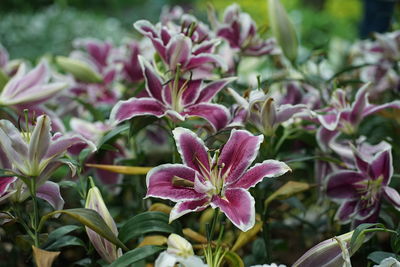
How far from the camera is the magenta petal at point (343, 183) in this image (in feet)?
2.43

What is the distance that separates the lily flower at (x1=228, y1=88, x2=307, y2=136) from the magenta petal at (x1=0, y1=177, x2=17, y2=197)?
0.25 metres

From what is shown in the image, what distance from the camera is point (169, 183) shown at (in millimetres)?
590

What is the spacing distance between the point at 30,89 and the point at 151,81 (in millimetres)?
206

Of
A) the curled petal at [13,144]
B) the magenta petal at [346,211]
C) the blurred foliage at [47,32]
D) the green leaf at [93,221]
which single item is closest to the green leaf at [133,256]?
the green leaf at [93,221]

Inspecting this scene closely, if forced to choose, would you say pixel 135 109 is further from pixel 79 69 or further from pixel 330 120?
pixel 79 69

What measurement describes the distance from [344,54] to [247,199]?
112cm

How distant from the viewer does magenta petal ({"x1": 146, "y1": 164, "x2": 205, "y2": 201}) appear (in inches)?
22.8

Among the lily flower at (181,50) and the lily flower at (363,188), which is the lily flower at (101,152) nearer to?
the lily flower at (181,50)

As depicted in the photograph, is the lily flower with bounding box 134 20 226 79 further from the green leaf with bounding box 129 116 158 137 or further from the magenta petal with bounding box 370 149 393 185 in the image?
the magenta petal with bounding box 370 149 393 185

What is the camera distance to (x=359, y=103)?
2.55ft

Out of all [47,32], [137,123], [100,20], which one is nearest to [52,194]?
[137,123]

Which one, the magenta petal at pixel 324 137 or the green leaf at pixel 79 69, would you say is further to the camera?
the green leaf at pixel 79 69

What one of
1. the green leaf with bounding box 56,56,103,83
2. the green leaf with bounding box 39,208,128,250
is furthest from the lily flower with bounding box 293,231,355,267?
the green leaf with bounding box 56,56,103,83

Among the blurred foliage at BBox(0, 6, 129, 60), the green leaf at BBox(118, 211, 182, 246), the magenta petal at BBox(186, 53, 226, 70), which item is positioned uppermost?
the magenta petal at BBox(186, 53, 226, 70)
